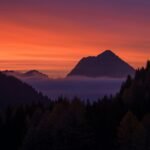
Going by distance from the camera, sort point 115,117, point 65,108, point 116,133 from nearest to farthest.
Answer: point 116,133, point 115,117, point 65,108

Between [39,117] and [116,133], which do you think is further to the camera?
[39,117]

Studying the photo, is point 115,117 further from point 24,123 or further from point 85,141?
point 24,123

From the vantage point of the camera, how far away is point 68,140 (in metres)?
102

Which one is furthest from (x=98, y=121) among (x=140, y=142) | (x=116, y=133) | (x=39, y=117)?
(x=39, y=117)

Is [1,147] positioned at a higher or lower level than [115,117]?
lower

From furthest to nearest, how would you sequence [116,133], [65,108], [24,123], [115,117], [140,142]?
1. [24,123]
2. [65,108]
3. [115,117]
4. [116,133]
5. [140,142]

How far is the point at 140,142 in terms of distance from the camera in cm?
9338

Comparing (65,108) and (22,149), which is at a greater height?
(65,108)

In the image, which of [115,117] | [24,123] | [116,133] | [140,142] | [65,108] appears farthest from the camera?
[24,123]

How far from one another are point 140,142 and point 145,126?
185 inches

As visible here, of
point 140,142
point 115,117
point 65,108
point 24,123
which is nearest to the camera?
point 140,142

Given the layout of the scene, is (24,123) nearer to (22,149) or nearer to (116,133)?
(22,149)

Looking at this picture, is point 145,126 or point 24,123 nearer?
point 145,126

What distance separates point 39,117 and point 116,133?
2651 centimetres
